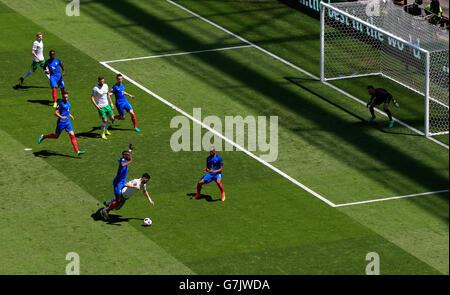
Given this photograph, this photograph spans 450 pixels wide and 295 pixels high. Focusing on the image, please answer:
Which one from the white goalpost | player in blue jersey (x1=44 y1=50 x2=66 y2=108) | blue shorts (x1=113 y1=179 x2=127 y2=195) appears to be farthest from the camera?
player in blue jersey (x1=44 y1=50 x2=66 y2=108)

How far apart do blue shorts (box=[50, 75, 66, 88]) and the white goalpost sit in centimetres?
988

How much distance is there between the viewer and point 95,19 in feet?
160

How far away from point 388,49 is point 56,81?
12644 mm

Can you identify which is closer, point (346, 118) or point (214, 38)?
point (346, 118)

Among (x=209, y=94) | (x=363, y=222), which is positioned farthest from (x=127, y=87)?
(x=363, y=222)

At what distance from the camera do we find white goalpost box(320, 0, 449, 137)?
3969 cm

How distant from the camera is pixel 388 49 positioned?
144 ft

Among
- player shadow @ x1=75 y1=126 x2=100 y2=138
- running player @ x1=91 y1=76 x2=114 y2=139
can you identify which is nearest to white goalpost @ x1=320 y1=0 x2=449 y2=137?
running player @ x1=91 y1=76 x2=114 y2=139

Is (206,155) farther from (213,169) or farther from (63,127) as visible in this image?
(63,127)

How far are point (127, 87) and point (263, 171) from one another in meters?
8.36

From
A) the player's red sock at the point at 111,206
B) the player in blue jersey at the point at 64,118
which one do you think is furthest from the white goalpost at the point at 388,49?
the player's red sock at the point at 111,206

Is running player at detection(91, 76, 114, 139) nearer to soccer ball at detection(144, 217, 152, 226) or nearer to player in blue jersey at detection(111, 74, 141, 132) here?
player in blue jersey at detection(111, 74, 141, 132)

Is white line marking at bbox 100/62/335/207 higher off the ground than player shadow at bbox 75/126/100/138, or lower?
higher

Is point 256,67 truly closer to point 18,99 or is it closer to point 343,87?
point 343,87
